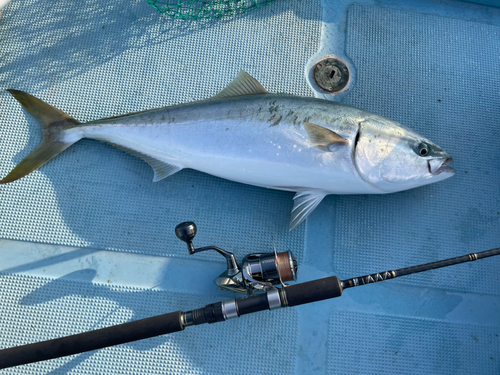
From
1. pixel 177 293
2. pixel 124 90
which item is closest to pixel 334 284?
→ pixel 177 293

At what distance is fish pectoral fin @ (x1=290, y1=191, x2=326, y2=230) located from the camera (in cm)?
227

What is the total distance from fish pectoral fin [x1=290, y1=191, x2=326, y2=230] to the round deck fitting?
823 millimetres

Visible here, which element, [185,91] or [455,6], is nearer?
[185,91]

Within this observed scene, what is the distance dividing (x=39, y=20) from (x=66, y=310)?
2.08 m

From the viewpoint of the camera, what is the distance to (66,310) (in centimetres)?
223

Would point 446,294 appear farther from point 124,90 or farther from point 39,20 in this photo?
point 39,20

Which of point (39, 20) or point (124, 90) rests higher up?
point (39, 20)

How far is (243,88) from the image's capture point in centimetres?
232

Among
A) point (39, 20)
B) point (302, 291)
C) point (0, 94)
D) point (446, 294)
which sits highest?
point (39, 20)

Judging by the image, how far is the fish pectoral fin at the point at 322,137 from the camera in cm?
211

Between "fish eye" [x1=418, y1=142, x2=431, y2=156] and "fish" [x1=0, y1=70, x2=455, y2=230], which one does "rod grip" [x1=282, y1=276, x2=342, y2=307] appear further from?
"fish eye" [x1=418, y1=142, x2=431, y2=156]

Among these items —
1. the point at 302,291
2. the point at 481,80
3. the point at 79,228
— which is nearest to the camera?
the point at 302,291

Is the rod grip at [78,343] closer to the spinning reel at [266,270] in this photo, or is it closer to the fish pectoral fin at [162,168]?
the spinning reel at [266,270]

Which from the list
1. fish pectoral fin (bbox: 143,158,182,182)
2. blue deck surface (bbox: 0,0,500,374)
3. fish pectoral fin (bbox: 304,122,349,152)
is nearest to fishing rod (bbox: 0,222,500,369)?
blue deck surface (bbox: 0,0,500,374)
